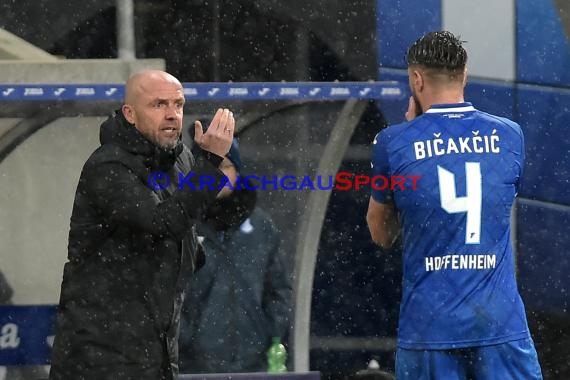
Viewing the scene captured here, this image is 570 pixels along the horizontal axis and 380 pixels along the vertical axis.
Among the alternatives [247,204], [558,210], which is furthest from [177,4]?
[558,210]

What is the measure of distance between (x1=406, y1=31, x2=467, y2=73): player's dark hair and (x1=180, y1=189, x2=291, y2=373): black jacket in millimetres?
2811

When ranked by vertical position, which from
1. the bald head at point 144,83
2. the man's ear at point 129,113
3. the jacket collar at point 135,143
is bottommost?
the jacket collar at point 135,143

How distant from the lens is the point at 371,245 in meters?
7.79

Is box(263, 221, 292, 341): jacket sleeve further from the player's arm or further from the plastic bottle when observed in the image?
the player's arm

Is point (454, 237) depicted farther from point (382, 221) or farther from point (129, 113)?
point (129, 113)

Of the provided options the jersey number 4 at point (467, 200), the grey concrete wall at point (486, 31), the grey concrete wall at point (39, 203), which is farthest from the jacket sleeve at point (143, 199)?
the grey concrete wall at point (486, 31)

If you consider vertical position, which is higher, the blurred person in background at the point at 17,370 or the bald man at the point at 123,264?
Answer: the bald man at the point at 123,264

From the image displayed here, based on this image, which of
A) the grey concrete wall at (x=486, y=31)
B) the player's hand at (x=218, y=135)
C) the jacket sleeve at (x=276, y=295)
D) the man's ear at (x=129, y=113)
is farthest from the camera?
the grey concrete wall at (x=486, y=31)

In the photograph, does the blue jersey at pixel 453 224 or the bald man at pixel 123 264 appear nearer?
the blue jersey at pixel 453 224

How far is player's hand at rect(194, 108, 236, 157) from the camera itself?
466cm

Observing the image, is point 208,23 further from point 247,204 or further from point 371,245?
point 371,245

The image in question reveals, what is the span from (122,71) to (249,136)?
81 cm

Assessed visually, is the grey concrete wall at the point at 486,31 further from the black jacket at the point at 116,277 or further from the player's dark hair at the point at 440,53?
the black jacket at the point at 116,277

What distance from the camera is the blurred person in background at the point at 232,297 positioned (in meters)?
7.09
